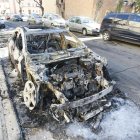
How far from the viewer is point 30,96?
10.0ft

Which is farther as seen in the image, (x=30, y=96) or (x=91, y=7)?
(x=91, y=7)

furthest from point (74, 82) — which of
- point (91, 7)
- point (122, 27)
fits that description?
point (91, 7)

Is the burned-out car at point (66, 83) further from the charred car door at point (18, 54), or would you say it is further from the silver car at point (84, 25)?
the silver car at point (84, 25)

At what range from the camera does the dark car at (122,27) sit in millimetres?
8023

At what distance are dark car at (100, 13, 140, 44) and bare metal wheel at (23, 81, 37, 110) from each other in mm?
7401

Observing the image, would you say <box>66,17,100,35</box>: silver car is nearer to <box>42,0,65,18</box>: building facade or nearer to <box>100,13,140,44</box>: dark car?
<box>100,13,140,44</box>: dark car

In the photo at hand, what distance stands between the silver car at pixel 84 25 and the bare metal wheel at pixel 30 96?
30.1 ft

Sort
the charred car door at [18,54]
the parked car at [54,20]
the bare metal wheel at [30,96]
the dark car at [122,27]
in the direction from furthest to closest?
the parked car at [54,20] < the dark car at [122,27] < the charred car door at [18,54] < the bare metal wheel at [30,96]

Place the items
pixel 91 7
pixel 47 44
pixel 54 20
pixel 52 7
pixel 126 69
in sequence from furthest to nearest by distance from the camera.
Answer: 1. pixel 52 7
2. pixel 91 7
3. pixel 54 20
4. pixel 126 69
5. pixel 47 44

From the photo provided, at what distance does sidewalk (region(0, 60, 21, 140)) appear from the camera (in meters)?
2.52

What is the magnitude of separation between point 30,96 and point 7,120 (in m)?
0.68

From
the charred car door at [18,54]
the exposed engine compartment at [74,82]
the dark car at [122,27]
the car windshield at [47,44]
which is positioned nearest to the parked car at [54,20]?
the dark car at [122,27]

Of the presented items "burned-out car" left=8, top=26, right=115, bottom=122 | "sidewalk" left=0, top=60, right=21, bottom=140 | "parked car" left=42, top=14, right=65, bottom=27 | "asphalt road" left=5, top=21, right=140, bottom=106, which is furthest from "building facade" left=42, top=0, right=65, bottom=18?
"sidewalk" left=0, top=60, right=21, bottom=140

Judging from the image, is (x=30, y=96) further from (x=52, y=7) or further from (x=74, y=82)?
(x=52, y=7)
